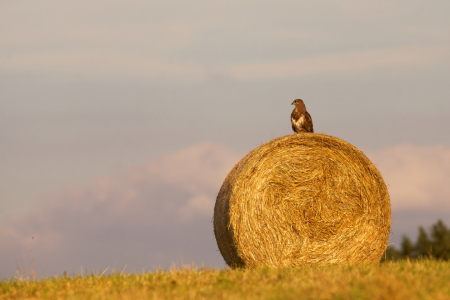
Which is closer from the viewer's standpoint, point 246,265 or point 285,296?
point 285,296

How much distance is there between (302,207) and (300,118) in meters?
2.32

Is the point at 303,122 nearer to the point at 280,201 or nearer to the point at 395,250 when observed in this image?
the point at 280,201

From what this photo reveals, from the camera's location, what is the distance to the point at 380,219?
10.7m

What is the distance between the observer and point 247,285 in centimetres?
686

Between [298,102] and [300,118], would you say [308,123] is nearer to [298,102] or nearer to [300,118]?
[300,118]

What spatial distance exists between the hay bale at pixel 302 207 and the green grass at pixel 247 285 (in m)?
1.48

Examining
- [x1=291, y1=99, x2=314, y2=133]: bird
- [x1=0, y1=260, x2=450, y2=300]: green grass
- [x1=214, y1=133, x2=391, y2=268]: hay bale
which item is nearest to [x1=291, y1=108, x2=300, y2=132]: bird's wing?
[x1=291, y1=99, x2=314, y2=133]: bird

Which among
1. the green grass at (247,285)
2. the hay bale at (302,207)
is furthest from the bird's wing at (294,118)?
the green grass at (247,285)

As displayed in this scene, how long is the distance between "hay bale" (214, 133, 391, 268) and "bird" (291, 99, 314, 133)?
119cm

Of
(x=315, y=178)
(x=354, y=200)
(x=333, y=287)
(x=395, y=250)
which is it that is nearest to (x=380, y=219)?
(x=354, y=200)

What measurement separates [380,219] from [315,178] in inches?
67.8

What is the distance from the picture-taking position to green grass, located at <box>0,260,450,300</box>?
5.56 m

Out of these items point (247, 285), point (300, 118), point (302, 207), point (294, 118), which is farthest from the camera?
point (294, 118)

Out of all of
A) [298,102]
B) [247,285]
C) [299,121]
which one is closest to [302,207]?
[299,121]
